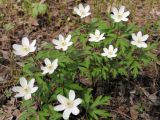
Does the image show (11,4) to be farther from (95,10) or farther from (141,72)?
(141,72)

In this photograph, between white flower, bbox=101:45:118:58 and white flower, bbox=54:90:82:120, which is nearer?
white flower, bbox=54:90:82:120

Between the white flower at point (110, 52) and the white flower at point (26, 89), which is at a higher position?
the white flower at point (110, 52)

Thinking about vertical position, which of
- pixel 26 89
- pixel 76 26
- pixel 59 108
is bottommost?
Answer: pixel 59 108

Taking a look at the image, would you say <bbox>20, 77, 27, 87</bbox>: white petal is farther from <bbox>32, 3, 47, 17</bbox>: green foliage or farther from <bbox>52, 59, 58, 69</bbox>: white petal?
<bbox>32, 3, 47, 17</bbox>: green foliage

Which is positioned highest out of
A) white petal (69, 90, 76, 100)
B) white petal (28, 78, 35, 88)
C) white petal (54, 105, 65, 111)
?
white petal (28, 78, 35, 88)

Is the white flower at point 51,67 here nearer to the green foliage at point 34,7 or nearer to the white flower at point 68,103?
the white flower at point 68,103

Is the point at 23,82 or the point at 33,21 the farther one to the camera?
the point at 33,21

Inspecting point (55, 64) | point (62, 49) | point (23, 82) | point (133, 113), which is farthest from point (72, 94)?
point (133, 113)

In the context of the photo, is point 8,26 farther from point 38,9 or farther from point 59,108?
point 59,108

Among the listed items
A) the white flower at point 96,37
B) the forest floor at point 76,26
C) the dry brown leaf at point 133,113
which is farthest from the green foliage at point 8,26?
the dry brown leaf at point 133,113

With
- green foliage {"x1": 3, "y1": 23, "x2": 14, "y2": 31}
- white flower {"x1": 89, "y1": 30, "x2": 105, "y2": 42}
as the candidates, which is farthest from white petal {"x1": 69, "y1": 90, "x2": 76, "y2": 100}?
green foliage {"x1": 3, "y1": 23, "x2": 14, "y2": 31}
